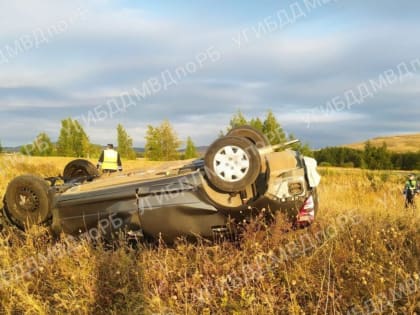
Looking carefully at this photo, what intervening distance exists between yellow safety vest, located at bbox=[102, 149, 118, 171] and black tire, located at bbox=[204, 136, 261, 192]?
6.32 meters

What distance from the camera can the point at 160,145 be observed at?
199 ft

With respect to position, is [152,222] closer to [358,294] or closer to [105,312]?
[105,312]

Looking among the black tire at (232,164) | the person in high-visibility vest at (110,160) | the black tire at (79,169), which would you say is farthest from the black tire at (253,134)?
the person in high-visibility vest at (110,160)

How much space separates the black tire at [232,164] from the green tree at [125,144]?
63.5 metres

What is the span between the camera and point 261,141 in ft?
18.0

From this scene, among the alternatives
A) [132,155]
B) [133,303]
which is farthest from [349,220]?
[132,155]

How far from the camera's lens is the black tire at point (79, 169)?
7176 mm

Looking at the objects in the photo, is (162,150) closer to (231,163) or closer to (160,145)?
(160,145)

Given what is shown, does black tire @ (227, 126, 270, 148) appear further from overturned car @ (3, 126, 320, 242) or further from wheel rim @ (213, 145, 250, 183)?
wheel rim @ (213, 145, 250, 183)

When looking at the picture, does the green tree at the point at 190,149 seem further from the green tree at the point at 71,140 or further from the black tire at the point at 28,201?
the black tire at the point at 28,201

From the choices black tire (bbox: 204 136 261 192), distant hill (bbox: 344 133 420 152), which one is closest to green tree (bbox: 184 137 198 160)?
distant hill (bbox: 344 133 420 152)

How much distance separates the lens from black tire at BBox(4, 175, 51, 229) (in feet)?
16.5

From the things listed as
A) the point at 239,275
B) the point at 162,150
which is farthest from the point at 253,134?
the point at 162,150

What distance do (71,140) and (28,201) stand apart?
200 ft
